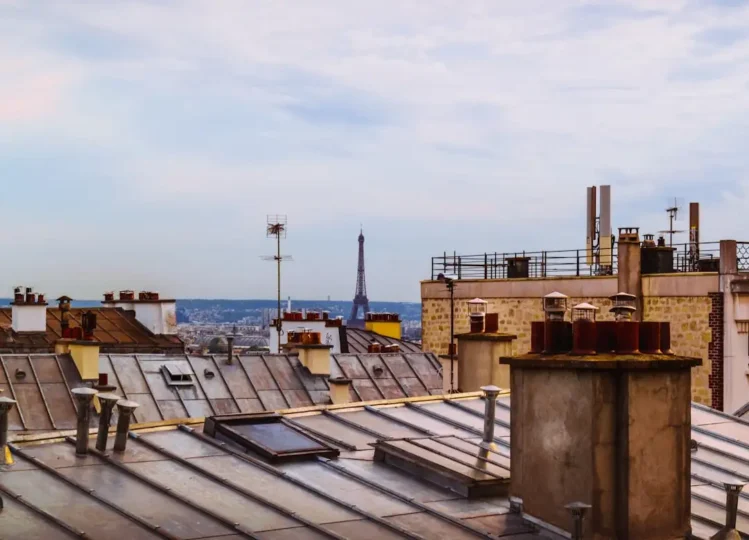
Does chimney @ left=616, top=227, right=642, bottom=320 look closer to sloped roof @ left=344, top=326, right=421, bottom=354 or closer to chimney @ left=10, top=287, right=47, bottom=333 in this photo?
sloped roof @ left=344, top=326, right=421, bottom=354

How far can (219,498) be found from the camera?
45.1 feet

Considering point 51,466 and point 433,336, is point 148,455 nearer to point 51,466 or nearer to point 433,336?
point 51,466

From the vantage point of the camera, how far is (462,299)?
150 feet

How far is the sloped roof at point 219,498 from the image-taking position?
12.7 meters

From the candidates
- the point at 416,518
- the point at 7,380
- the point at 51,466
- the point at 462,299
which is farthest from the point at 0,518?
the point at 462,299

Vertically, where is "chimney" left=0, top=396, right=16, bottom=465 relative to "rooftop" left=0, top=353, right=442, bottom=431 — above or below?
above

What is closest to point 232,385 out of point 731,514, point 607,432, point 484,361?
point 484,361

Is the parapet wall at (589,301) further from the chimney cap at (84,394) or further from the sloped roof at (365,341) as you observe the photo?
the chimney cap at (84,394)

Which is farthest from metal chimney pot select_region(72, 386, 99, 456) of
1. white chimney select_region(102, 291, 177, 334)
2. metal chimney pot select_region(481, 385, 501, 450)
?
white chimney select_region(102, 291, 177, 334)

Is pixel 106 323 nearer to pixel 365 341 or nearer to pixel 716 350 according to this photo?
pixel 365 341

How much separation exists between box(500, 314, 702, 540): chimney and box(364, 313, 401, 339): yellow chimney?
60.6m

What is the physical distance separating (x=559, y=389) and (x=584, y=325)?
68 cm

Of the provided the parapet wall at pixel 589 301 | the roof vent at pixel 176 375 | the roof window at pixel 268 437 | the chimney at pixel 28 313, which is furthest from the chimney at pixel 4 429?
the chimney at pixel 28 313

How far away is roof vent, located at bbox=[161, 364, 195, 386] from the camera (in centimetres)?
3956
